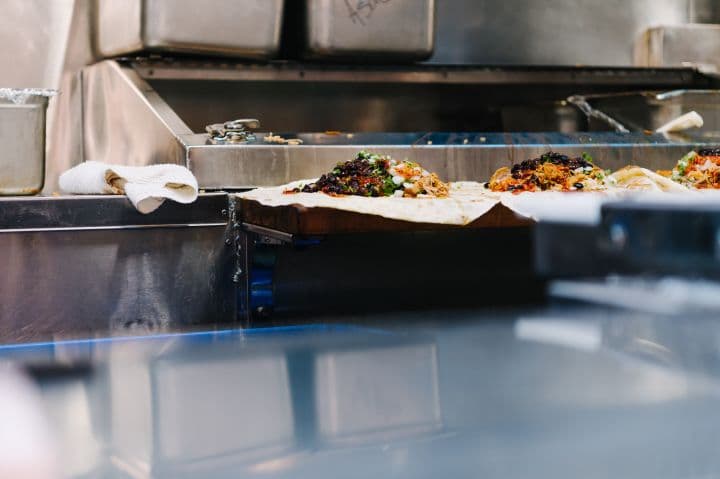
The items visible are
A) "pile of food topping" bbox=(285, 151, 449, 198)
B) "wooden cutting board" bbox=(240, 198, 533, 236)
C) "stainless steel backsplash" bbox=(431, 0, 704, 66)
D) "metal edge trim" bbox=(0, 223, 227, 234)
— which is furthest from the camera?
"stainless steel backsplash" bbox=(431, 0, 704, 66)

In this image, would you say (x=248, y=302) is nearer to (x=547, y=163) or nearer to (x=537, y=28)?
(x=547, y=163)

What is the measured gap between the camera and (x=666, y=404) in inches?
73.7

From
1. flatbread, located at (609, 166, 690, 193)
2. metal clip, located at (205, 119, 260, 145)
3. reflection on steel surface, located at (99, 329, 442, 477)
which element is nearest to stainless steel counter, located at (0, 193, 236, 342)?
reflection on steel surface, located at (99, 329, 442, 477)

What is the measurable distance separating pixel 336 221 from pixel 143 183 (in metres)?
0.63

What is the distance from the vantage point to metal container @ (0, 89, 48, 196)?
2836 millimetres

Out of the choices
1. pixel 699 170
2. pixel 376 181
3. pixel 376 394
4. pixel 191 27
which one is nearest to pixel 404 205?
pixel 376 181

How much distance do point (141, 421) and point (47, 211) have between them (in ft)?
3.62

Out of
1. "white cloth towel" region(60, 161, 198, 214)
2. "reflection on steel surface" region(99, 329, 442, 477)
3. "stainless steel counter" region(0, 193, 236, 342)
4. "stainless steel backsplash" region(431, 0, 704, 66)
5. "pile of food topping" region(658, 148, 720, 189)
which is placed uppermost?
"stainless steel backsplash" region(431, 0, 704, 66)

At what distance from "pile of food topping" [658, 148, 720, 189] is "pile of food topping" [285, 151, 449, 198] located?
2.93 feet

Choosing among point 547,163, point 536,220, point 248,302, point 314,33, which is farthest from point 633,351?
point 314,33

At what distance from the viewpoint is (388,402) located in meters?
1.92

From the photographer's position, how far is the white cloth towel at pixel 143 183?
2.72 metres

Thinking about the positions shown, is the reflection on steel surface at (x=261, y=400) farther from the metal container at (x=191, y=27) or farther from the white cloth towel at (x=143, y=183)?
the metal container at (x=191, y=27)

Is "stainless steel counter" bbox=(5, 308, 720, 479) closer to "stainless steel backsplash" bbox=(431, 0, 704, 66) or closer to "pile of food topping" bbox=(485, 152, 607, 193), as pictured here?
"pile of food topping" bbox=(485, 152, 607, 193)
